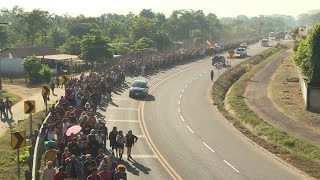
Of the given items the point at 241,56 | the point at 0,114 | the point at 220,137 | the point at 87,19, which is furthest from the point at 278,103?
the point at 87,19

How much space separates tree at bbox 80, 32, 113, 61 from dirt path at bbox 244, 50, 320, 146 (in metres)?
21.7

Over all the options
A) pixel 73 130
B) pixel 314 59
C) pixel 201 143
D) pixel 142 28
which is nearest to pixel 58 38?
pixel 142 28

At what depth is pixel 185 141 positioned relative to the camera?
87.4 ft

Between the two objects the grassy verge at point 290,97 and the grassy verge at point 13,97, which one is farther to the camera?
the grassy verge at point 13,97

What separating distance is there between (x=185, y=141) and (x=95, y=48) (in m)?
39.9

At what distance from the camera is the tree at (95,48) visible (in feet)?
209

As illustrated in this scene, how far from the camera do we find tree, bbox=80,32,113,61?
63750mm

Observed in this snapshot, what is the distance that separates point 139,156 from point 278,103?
65.7 feet

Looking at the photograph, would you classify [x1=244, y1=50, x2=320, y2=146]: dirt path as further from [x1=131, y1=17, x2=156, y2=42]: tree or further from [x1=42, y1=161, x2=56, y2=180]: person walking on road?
[x1=131, y1=17, x2=156, y2=42]: tree

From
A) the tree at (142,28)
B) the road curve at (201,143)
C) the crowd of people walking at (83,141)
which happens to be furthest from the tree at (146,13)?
the crowd of people walking at (83,141)

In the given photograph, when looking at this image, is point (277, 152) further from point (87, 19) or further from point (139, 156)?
point (87, 19)

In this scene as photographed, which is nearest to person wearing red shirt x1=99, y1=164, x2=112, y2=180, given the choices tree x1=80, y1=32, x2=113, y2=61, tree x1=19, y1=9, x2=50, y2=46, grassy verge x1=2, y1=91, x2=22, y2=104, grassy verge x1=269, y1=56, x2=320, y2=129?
grassy verge x1=269, y1=56, x2=320, y2=129

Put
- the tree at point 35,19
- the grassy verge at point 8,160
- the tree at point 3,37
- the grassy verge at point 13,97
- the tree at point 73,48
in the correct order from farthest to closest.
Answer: the tree at point 3,37 → the tree at point 35,19 → the tree at point 73,48 → the grassy verge at point 13,97 → the grassy verge at point 8,160

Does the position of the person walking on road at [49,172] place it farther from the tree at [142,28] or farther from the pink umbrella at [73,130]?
the tree at [142,28]
